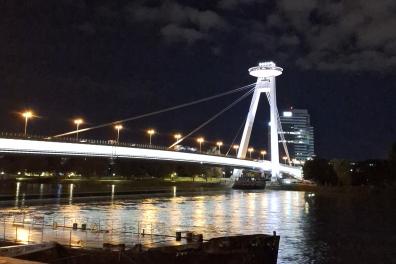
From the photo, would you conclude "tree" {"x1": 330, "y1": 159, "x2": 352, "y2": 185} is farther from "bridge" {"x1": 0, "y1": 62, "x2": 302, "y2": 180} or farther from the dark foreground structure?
the dark foreground structure

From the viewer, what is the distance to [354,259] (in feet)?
78.2

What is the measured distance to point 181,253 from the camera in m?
16.1

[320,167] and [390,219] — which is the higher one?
[320,167]

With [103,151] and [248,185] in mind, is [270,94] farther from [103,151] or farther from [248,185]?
[103,151]

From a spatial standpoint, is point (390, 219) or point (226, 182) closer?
point (390, 219)

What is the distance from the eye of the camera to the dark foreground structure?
1522 centimetres

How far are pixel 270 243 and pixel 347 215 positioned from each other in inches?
1316

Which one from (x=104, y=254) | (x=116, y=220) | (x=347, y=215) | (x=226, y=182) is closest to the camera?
(x=104, y=254)

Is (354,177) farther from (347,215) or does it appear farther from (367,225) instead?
(367,225)

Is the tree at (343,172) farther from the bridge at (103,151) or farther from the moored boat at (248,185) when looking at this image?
the bridge at (103,151)

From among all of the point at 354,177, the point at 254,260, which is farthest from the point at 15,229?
the point at 354,177

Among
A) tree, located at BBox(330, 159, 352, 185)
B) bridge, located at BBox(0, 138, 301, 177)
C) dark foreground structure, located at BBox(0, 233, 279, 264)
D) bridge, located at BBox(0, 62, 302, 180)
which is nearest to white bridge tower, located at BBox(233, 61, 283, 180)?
bridge, located at BBox(0, 62, 302, 180)

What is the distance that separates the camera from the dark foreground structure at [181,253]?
599 inches

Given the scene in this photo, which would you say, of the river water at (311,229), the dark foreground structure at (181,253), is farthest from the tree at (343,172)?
the dark foreground structure at (181,253)
